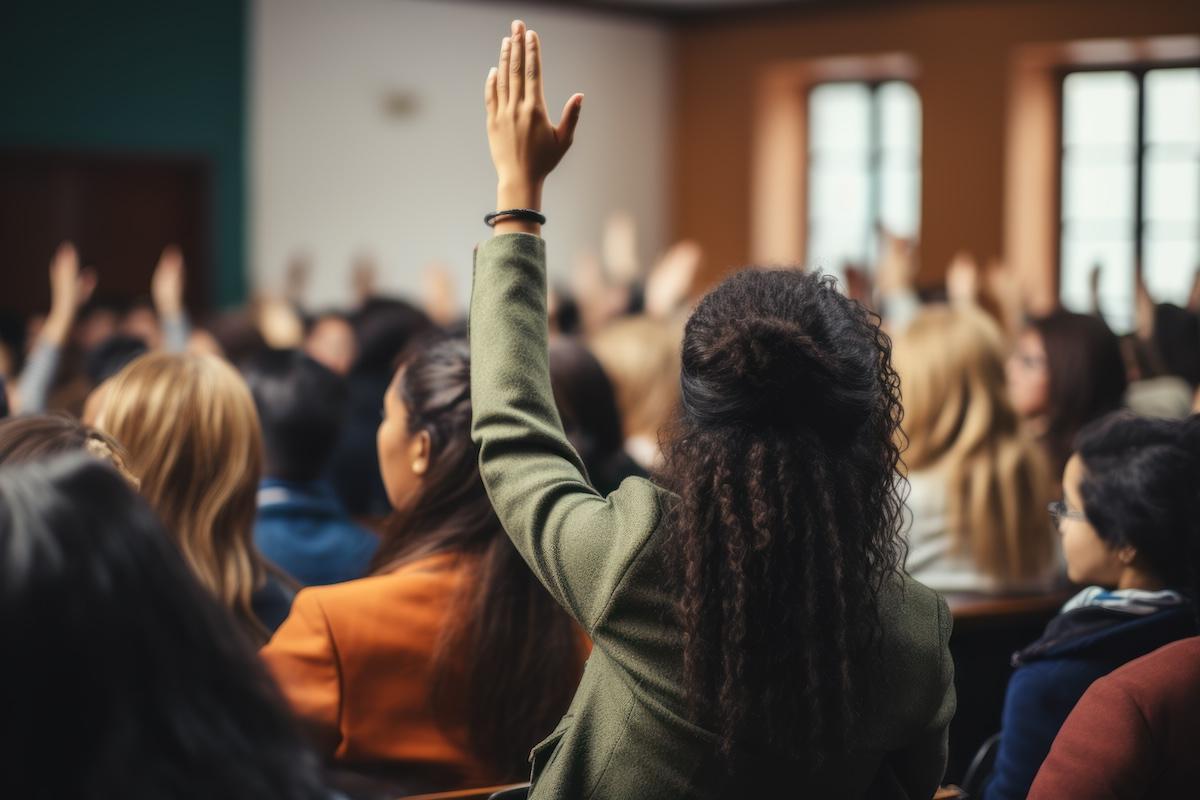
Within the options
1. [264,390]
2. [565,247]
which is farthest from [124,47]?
[264,390]

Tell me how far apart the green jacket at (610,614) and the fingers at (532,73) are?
16cm

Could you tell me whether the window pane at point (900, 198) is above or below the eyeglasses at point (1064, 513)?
above

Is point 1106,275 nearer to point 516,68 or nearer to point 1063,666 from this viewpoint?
point 1063,666

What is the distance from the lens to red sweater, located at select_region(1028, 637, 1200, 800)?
151 cm

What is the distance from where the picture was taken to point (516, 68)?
1.49m

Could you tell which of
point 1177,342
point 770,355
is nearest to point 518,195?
point 770,355

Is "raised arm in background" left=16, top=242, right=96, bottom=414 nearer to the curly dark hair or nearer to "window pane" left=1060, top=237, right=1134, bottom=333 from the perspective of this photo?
the curly dark hair

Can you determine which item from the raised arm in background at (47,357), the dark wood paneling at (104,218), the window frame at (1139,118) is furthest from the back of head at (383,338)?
the window frame at (1139,118)

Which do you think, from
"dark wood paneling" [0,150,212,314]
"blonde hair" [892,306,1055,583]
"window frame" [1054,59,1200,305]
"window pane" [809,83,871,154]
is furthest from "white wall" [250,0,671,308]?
"blonde hair" [892,306,1055,583]

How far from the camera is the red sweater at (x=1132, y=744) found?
1506 millimetres

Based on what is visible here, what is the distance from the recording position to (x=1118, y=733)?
1518mm

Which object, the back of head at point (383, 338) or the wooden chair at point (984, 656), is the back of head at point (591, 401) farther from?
the back of head at point (383, 338)

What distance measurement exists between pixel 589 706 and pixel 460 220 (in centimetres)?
1017

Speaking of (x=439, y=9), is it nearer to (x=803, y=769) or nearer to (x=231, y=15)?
(x=231, y=15)
